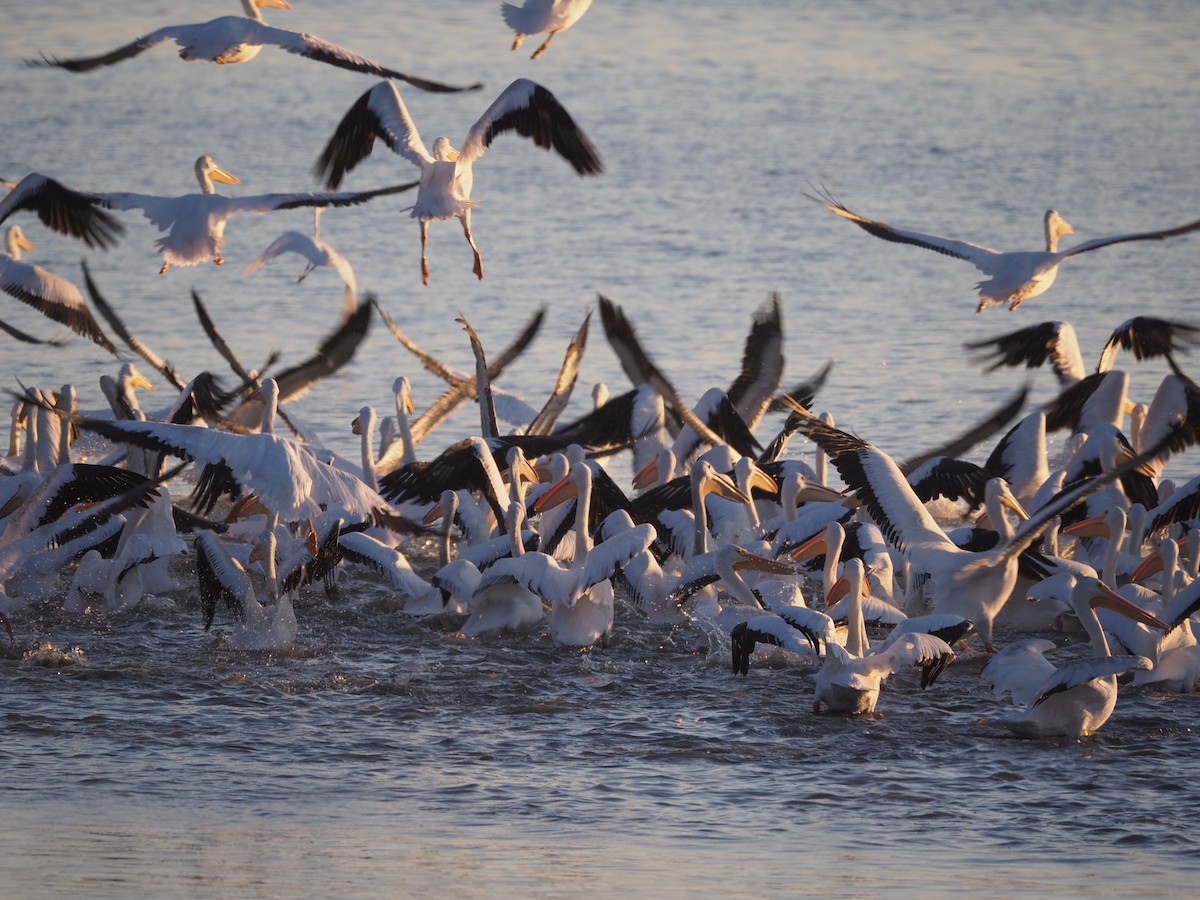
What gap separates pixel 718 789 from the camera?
270 inches

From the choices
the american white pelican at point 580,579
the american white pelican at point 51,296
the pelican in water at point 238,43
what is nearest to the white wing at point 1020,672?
the american white pelican at point 580,579

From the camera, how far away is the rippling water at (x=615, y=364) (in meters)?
6.33

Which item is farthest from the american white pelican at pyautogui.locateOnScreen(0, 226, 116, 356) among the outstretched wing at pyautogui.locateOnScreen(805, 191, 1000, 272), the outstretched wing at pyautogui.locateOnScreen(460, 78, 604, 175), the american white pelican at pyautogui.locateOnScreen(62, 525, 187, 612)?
the outstretched wing at pyautogui.locateOnScreen(805, 191, 1000, 272)

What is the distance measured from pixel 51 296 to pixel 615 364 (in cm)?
479

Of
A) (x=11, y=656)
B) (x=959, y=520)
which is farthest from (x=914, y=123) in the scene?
(x=11, y=656)

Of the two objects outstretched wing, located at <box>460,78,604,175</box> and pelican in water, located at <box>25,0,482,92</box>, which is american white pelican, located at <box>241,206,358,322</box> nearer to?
pelican in water, located at <box>25,0,482,92</box>

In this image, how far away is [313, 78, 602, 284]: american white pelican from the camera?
10445 mm

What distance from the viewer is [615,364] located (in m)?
15.1

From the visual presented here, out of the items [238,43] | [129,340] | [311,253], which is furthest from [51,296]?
[238,43]

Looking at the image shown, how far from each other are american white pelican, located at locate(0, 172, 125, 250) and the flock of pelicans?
17 mm

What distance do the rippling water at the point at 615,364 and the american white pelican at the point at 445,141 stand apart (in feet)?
7.31

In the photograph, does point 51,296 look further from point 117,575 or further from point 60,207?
point 117,575

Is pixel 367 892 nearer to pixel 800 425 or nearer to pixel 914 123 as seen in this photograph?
pixel 800 425

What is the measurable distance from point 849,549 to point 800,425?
2.79ft
